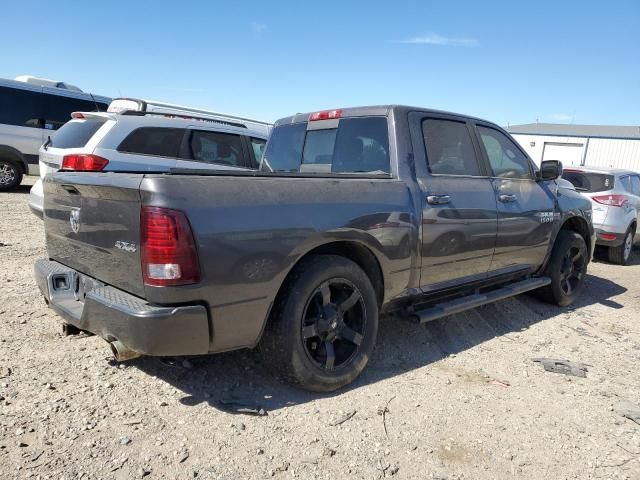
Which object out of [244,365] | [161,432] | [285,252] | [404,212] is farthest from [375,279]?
[161,432]

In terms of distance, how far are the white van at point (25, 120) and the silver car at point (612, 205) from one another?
32.8ft

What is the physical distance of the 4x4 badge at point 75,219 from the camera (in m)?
2.87

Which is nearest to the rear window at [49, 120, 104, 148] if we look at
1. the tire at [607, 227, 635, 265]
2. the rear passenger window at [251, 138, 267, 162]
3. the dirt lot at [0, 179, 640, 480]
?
the rear passenger window at [251, 138, 267, 162]

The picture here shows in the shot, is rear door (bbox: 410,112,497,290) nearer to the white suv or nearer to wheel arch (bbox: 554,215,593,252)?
wheel arch (bbox: 554,215,593,252)

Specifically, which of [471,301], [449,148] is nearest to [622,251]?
[471,301]

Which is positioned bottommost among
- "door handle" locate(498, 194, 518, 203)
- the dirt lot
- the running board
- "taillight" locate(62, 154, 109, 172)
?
the dirt lot

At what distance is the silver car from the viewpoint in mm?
7617

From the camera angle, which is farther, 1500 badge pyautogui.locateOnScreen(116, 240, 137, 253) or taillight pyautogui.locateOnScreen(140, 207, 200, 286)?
1500 badge pyautogui.locateOnScreen(116, 240, 137, 253)

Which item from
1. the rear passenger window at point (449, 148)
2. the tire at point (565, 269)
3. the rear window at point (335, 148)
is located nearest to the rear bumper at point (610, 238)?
the tire at point (565, 269)

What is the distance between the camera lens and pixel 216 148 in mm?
6824

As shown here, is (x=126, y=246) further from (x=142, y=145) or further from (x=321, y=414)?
(x=142, y=145)

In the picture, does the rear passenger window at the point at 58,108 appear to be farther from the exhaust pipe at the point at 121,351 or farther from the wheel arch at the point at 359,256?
the wheel arch at the point at 359,256

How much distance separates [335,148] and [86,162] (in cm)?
340

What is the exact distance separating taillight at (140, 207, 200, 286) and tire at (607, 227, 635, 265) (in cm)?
778
